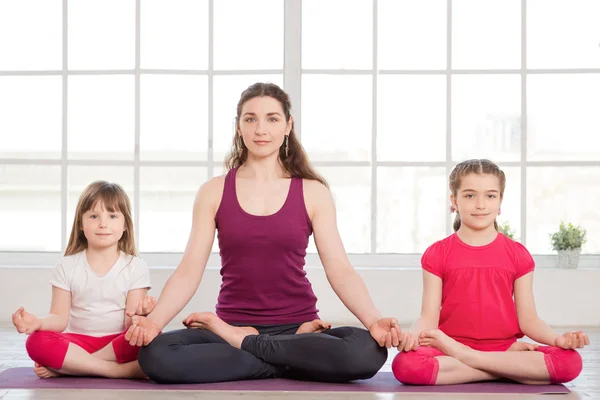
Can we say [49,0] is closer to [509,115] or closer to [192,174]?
[192,174]

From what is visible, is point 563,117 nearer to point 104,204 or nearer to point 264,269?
point 264,269

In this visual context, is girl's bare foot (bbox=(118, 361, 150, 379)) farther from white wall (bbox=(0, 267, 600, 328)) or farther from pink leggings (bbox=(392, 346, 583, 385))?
white wall (bbox=(0, 267, 600, 328))

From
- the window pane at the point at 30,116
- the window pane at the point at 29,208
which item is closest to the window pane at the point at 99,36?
the window pane at the point at 30,116

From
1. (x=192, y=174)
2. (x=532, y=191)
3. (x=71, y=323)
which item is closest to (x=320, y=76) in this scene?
(x=192, y=174)

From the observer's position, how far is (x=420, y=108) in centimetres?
431

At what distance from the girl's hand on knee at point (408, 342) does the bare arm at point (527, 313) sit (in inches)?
16.1

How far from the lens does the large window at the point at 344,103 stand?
4.27 metres

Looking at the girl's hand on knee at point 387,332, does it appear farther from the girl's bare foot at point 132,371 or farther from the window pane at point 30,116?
the window pane at point 30,116

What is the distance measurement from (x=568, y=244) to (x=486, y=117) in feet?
2.43

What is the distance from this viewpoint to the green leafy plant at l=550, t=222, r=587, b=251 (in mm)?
4102

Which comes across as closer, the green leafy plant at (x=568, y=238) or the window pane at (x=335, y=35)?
the green leafy plant at (x=568, y=238)

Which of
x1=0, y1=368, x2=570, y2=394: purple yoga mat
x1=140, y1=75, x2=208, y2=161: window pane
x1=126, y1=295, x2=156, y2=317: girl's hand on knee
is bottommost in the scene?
x1=0, y1=368, x2=570, y2=394: purple yoga mat

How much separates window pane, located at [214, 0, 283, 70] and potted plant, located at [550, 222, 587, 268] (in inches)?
63.0

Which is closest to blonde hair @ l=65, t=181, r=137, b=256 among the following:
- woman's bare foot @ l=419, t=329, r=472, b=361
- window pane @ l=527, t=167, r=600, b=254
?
woman's bare foot @ l=419, t=329, r=472, b=361
